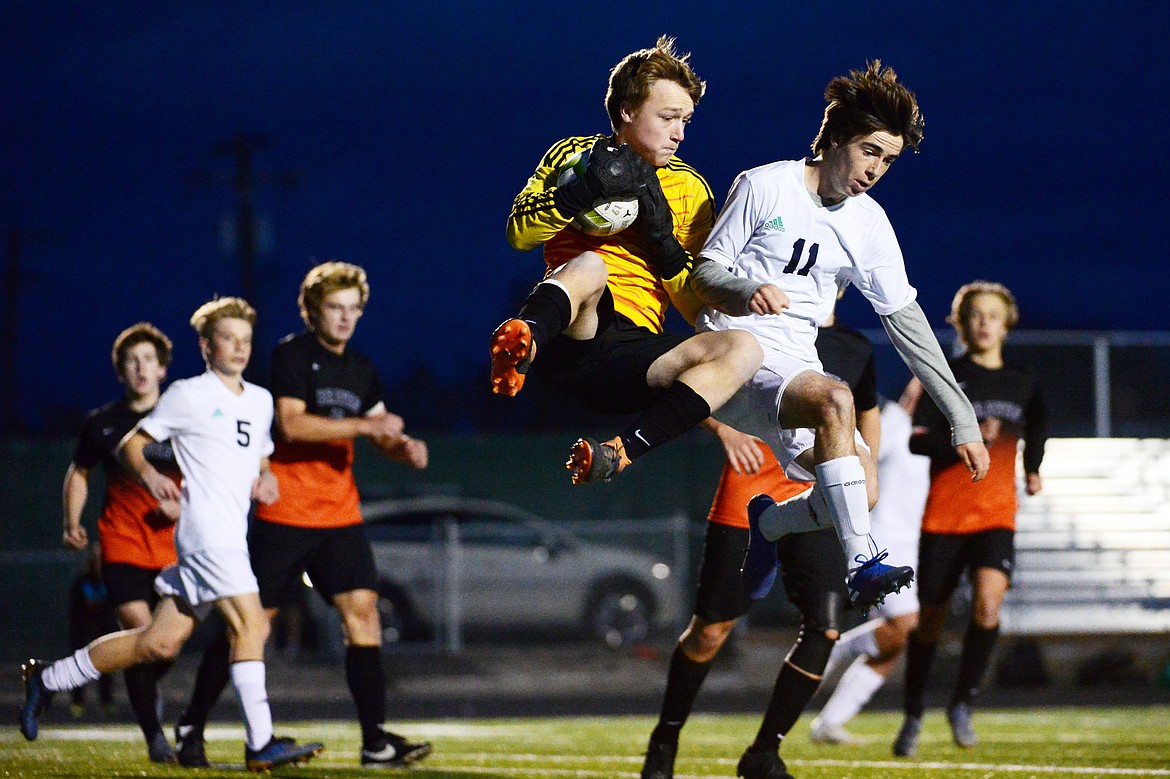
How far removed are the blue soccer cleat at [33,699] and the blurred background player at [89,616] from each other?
556cm

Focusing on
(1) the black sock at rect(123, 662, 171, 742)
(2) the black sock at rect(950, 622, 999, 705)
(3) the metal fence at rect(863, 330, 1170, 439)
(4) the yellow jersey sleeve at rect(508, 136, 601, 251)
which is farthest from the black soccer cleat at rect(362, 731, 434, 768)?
(3) the metal fence at rect(863, 330, 1170, 439)

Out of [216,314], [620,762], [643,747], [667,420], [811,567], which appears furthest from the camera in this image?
[643,747]

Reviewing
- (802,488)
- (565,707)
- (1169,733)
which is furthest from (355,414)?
(565,707)

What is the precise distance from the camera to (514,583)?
1764 centimetres

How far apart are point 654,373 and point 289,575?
269 centimetres

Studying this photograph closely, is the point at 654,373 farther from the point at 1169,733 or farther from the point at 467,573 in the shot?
the point at 467,573

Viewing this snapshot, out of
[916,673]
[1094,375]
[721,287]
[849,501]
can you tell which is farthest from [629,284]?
[1094,375]

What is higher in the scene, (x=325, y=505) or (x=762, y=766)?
(x=325, y=505)

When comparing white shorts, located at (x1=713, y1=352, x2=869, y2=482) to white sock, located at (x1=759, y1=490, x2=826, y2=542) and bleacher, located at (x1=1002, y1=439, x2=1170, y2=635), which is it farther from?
bleacher, located at (x1=1002, y1=439, x2=1170, y2=635)

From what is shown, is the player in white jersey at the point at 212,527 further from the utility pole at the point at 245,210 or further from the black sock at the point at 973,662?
the utility pole at the point at 245,210

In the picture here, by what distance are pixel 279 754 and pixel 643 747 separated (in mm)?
3044

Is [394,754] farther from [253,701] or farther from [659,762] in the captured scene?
[659,762]

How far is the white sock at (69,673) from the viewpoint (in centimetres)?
709

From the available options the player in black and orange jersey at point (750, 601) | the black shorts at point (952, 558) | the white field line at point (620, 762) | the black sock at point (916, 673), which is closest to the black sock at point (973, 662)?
the black sock at point (916, 673)
